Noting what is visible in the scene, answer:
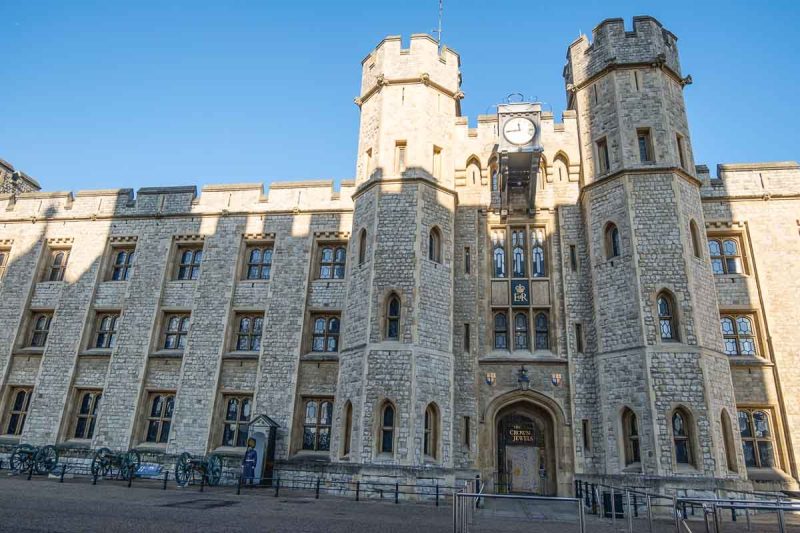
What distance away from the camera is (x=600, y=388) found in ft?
44.5

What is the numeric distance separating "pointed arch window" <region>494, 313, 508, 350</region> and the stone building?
0.20 feet

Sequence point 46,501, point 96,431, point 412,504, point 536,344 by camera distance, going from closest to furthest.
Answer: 1. point 46,501
2. point 412,504
3. point 536,344
4. point 96,431

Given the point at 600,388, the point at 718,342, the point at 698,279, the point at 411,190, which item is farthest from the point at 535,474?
the point at 411,190

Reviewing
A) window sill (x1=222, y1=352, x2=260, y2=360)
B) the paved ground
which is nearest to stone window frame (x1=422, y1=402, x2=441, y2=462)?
the paved ground

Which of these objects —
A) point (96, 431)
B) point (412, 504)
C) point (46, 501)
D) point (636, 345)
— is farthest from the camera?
point (96, 431)

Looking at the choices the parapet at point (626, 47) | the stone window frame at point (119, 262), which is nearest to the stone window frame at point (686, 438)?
the parapet at point (626, 47)

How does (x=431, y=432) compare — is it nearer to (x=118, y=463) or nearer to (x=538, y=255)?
(x=538, y=255)

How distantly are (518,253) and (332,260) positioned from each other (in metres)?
6.33

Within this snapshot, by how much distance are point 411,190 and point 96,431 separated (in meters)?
12.7

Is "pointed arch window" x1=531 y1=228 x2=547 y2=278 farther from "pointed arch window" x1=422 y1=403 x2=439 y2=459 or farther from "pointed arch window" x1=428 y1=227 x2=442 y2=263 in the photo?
"pointed arch window" x1=422 y1=403 x2=439 y2=459

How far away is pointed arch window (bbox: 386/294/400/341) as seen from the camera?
14.1 metres

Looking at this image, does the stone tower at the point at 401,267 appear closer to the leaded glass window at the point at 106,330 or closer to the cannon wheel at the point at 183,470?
the cannon wheel at the point at 183,470

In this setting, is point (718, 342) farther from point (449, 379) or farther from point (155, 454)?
point (155, 454)

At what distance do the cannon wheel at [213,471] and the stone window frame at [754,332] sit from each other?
15.0m
